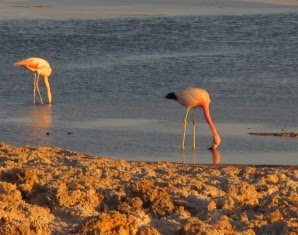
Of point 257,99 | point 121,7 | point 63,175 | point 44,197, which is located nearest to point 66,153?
point 63,175

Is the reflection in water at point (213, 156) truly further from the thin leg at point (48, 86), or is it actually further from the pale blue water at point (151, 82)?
the thin leg at point (48, 86)

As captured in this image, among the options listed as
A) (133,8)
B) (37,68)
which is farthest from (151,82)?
(133,8)

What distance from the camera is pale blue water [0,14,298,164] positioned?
13.4 metres

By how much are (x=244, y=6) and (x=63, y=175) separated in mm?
23985

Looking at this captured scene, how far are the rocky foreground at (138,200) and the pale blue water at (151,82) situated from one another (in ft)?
10.9

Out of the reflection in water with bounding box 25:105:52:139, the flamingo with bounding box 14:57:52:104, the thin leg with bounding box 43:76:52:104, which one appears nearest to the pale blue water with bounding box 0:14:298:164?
the reflection in water with bounding box 25:105:52:139

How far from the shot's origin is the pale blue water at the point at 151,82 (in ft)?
44.1

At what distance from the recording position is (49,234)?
6457 millimetres

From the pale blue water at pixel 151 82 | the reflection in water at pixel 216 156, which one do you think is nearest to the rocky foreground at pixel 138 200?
the reflection in water at pixel 216 156

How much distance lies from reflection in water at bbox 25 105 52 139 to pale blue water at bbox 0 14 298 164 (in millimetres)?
15

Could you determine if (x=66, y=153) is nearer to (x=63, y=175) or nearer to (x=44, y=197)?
(x=63, y=175)

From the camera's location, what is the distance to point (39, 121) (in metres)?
15.1

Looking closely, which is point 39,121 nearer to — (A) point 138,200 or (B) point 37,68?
Answer: (B) point 37,68

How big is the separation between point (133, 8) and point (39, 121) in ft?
54.7
